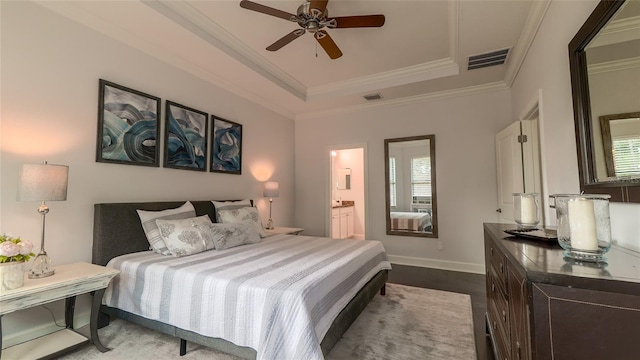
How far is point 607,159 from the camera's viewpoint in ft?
4.39

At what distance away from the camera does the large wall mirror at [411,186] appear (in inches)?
180

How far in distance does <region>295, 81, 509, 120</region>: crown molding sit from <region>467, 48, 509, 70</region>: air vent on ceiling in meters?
0.66

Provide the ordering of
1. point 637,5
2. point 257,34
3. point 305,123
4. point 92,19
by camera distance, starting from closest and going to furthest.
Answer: point 637,5 → point 92,19 → point 257,34 → point 305,123

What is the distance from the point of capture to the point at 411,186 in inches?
186

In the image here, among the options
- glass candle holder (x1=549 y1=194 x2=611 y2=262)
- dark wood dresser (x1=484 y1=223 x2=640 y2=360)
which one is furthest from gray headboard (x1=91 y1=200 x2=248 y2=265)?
glass candle holder (x1=549 y1=194 x2=611 y2=262)

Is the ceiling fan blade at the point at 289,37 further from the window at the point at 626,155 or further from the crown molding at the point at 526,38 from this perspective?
the window at the point at 626,155

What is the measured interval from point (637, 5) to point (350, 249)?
247cm

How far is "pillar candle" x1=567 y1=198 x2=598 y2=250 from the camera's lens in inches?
38.8

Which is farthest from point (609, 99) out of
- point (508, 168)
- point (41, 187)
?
point (41, 187)

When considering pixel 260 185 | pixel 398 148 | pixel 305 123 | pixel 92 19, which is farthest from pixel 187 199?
pixel 398 148

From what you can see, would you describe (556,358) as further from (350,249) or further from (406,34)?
(406,34)

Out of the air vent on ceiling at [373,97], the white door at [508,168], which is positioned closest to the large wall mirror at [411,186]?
the air vent on ceiling at [373,97]

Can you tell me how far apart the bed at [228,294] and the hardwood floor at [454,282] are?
0.92 metres

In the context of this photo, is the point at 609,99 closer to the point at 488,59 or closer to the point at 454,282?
the point at 488,59
